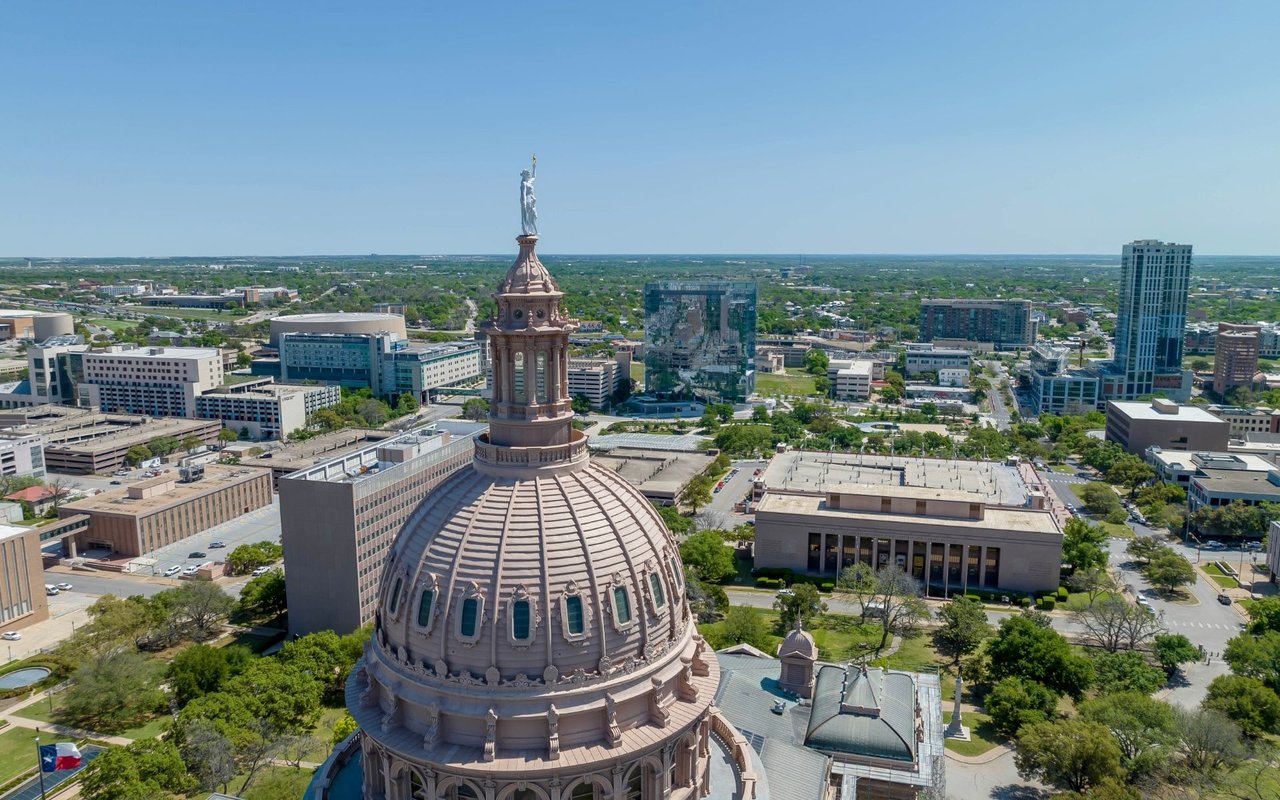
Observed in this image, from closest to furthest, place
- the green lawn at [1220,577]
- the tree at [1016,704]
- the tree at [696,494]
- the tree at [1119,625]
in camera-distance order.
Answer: the tree at [1016,704] < the tree at [1119,625] < the green lawn at [1220,577] < the tree at [696,494]

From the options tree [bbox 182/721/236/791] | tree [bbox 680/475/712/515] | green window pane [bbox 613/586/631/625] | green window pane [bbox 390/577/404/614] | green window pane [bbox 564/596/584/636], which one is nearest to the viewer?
green window pane [bbox 564/596/584/636]

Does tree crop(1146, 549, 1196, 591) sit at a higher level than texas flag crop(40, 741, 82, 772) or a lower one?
lower

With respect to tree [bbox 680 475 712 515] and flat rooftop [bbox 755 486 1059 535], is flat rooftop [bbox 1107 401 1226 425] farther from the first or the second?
tree [bbox 680 475 712 515]

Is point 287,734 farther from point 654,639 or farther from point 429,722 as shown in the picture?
point 654,639

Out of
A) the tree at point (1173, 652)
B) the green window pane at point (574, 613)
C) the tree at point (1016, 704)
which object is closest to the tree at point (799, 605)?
the tree at point (1016, 704)

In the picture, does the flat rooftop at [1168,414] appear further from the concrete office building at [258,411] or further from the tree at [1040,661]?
the concrete office building at [258,411]

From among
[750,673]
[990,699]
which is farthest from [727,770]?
[990,699]

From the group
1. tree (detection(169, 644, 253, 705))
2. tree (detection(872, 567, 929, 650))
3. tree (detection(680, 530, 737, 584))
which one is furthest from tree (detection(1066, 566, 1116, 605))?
tree (detection(169, 644, 253, 705))
